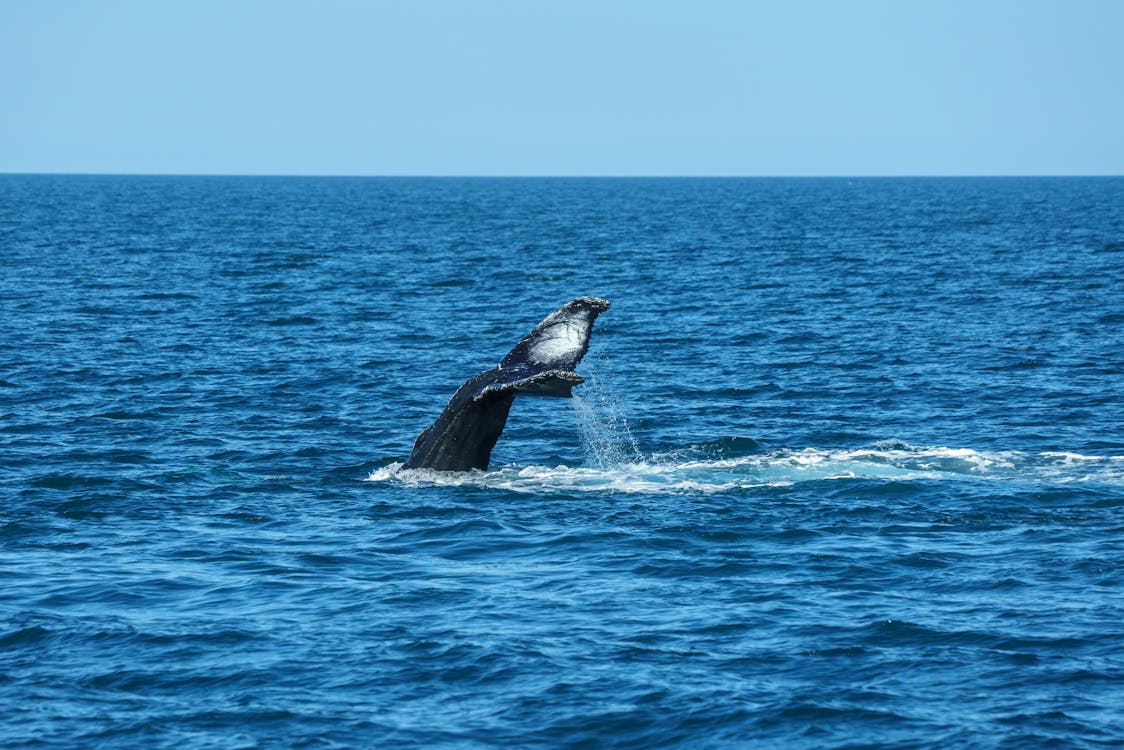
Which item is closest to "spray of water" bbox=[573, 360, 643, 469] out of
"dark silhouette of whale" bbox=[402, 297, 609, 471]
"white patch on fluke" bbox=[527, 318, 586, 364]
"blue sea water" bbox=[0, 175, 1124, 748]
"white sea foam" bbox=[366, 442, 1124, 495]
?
"blue sea water" bbox=[0, 175, 1124, 748]

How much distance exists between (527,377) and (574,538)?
2.28 meters

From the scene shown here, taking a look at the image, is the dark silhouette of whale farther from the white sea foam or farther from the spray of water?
the spray of water

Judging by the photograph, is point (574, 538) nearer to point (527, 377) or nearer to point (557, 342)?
point (527, 377)

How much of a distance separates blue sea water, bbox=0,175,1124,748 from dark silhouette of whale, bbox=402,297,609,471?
3.46 feet

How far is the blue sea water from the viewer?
46.2 ft

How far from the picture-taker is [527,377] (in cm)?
2047

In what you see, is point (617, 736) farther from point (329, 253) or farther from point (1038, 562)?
point (329, 253)

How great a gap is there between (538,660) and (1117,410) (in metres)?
18.6

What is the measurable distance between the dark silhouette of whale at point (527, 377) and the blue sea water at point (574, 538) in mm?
1055

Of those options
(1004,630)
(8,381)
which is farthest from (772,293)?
(1004,630)

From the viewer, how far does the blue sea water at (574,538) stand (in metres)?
14.1

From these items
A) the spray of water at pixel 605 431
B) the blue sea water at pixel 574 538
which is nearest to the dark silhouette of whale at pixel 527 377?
the blue sea water at pixel 574 538

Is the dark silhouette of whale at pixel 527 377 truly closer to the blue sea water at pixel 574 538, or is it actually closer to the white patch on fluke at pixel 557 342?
the white patch on fluke at pixel 557 342

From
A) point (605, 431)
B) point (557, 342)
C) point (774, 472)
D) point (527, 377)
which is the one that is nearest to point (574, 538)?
point (527, 377)
